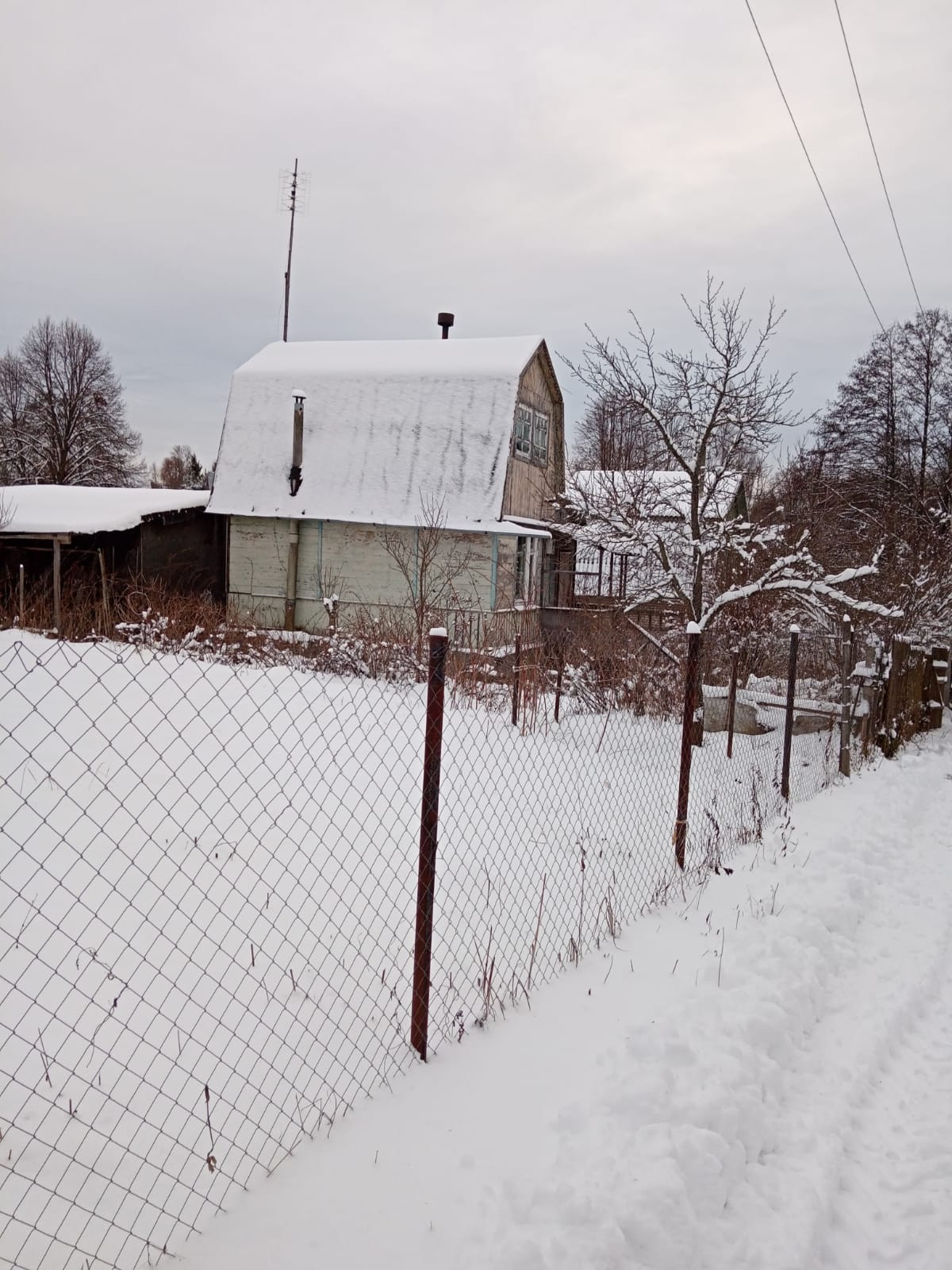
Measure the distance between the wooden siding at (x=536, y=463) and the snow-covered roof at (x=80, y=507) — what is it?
24.1 ft

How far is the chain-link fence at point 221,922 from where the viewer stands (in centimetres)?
263

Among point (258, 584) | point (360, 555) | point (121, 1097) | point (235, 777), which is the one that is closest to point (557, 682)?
point (235, 777)

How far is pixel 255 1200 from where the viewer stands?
250 cm

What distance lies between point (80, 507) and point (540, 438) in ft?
35.0

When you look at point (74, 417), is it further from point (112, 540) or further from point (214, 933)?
point (214, 933)

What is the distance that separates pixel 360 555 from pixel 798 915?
15.9 meters

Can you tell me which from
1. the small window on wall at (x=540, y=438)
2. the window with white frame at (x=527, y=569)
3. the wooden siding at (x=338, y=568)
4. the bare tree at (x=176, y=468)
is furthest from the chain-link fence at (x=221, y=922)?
the bare tree at (x=176, y=468)

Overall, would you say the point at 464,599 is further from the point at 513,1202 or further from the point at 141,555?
the point at 513,1202

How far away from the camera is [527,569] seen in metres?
20.5

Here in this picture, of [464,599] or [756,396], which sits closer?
[756,396]

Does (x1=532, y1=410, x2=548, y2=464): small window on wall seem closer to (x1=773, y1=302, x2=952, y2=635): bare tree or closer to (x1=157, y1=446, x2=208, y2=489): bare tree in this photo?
(x1=773, y1=302, x2=952, y2=635): bare tree

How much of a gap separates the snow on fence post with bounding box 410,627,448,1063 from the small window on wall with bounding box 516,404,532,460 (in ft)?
55.2

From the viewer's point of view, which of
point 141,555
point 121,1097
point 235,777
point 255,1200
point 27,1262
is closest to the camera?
point 27,1262

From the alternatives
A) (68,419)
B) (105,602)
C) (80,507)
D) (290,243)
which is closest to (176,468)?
(68,419)
